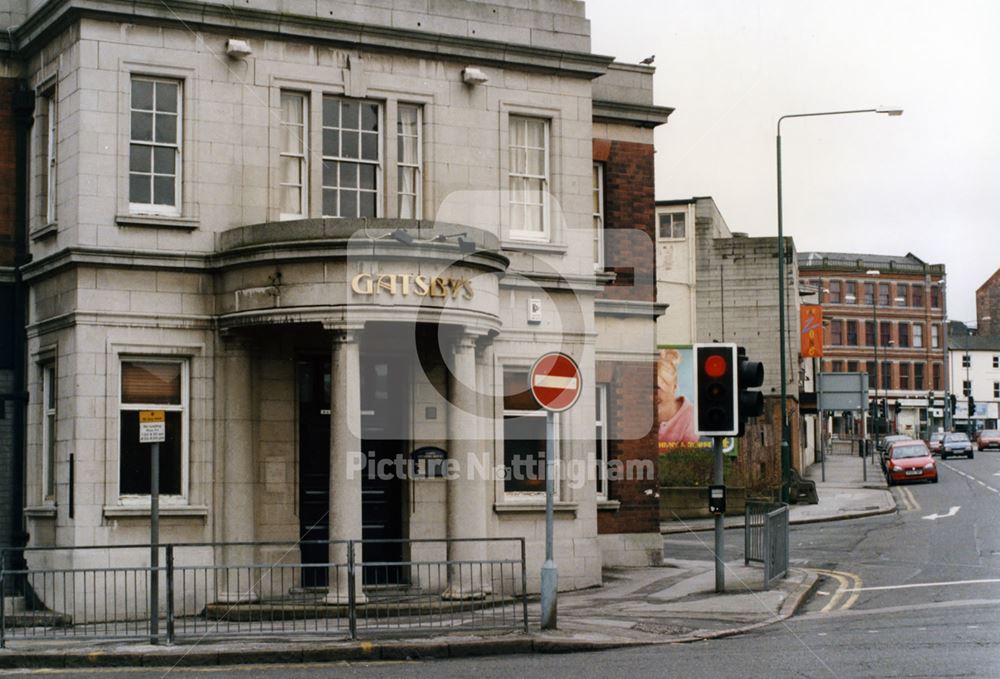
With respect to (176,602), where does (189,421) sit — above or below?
above

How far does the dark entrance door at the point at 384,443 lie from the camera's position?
20.0 metres

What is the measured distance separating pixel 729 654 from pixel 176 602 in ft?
26.1

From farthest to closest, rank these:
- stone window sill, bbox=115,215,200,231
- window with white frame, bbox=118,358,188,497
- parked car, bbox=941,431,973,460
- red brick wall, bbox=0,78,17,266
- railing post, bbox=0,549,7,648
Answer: parked car, bbox=941,431,973,460
red brick wall, bbox=0,78,17,266
window with white frame, bbox=118,358,188,497
stone window sill, bbox=115,215,200,231
railing post, bbox=0,549,7,648

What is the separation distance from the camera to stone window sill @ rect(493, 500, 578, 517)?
67.8ft

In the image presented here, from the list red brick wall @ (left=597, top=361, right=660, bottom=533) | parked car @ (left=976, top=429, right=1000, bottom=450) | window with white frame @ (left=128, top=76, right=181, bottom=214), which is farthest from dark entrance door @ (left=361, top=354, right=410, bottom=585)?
parked car @ (left=976, top=429, right=1000, bottom=450)

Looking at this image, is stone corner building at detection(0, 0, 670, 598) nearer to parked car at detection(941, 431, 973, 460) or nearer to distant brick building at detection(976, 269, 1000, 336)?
parked car at detection(941, 431, 973, 460)

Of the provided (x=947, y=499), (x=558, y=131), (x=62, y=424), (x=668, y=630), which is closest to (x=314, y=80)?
(x=558, y=131)

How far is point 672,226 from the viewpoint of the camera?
58.6 meters

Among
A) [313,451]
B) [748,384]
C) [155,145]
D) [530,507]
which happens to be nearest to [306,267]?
[155,145]

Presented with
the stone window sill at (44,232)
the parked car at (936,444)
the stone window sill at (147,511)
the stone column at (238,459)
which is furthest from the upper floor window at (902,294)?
the stone window sill at (147,511)

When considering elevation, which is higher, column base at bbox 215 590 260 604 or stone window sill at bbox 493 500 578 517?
stone window sill at bbox 493 500 578 517

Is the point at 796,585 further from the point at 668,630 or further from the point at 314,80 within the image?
the point at 314,80

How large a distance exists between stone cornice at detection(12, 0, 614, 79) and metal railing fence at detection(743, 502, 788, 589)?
7632mm

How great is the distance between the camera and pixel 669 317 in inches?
2233
